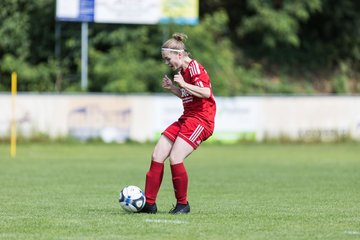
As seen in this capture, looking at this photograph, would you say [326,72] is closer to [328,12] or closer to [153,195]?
[328,12]

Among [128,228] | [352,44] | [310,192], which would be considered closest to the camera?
[128,228]

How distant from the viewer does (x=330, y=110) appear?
3297 cm

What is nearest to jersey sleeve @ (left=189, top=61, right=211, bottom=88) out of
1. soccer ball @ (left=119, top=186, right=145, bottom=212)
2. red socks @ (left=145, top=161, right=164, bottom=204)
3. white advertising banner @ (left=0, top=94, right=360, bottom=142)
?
red socks @ (left=145, top=161, right=164, bottom=204)

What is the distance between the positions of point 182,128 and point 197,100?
0.34 metres

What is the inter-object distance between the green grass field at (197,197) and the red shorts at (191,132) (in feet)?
2.58

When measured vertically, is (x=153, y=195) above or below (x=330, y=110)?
above

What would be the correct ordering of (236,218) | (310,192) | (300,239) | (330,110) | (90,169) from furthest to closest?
(330,110) < (90,169) < (310,192) < (236,218) < (300,239)

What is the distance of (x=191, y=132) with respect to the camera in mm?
9633

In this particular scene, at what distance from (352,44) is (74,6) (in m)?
13.7

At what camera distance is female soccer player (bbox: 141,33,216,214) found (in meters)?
9.63

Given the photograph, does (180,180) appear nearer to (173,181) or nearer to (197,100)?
(173,181)

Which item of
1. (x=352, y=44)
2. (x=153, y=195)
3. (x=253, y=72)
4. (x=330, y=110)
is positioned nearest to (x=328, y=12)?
(x=352, y=44)

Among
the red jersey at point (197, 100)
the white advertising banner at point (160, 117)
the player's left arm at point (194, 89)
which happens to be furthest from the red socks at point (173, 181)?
the white advertising banner at point (160, 117)

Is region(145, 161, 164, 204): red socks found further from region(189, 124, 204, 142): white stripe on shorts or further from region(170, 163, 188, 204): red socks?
region(189, 124, 204, 142): white stripe on shorts
